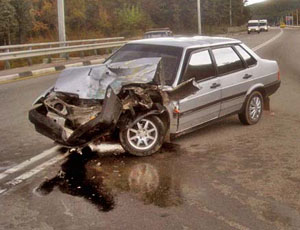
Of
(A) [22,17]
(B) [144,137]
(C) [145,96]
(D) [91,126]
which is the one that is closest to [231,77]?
(C) [145,96]

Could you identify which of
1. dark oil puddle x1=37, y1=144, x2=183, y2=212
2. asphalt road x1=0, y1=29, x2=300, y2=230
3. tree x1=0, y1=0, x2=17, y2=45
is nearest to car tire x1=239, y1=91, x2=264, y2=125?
asphalt road x1=0, y1=29, x2=300, y2=230

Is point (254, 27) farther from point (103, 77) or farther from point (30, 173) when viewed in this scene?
point (30, 173)

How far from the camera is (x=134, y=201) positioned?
177 inches

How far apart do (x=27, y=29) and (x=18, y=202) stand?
46.0m

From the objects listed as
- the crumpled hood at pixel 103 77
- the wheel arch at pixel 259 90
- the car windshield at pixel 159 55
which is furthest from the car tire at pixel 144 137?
the wheel arch at pixel 259 90

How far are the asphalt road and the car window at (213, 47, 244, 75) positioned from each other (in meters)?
1.04

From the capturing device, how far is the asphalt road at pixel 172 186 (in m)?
4.04

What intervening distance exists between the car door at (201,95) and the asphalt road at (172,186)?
39 centimetres

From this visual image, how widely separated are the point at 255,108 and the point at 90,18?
52529 millimetres

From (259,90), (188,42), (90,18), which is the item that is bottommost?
(259,90)

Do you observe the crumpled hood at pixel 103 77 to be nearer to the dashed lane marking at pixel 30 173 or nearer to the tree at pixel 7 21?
the dashed lane marking at pixel 30 173

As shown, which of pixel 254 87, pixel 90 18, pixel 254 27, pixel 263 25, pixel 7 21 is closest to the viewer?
pixel 254 87

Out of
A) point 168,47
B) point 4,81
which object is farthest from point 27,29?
point 168,47

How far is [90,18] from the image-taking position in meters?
58.2
